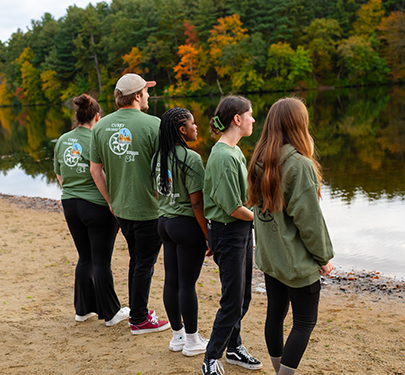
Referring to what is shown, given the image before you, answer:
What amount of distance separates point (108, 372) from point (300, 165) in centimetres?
204

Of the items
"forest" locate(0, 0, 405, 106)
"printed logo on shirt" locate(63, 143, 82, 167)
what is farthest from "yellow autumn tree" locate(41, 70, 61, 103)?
"printed logo on shirt" locate(63, 143, 82, 167)

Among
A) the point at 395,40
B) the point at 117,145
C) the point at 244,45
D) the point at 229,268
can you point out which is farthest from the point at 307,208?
the point at 395,40

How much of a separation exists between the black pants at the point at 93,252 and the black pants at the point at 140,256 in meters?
0.24

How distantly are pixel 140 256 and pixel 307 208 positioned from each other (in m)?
1.65

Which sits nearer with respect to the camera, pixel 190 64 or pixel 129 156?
pixel 129 156

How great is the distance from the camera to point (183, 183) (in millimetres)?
2953

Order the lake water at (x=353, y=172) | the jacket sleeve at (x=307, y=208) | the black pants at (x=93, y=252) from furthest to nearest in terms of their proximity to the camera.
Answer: the lake water at (x=353, y=172), the black pants at (x=93, y=252), the jacket sleeve at (x=307, y=208)

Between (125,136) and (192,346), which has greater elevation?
(125,136)

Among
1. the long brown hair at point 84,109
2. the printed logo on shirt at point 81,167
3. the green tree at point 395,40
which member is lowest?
the printed logo on shirt at point 81,167

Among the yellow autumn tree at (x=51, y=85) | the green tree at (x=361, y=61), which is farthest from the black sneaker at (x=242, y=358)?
the yellow autumn tree at (x=51, y=85)

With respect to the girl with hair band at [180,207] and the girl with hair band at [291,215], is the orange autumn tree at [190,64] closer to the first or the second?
the girl with hair band at [180,207]

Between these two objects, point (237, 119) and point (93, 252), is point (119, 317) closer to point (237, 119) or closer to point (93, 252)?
point (93, 252)

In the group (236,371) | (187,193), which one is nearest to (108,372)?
(236,371)

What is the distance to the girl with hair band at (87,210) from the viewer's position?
3.61 metres
